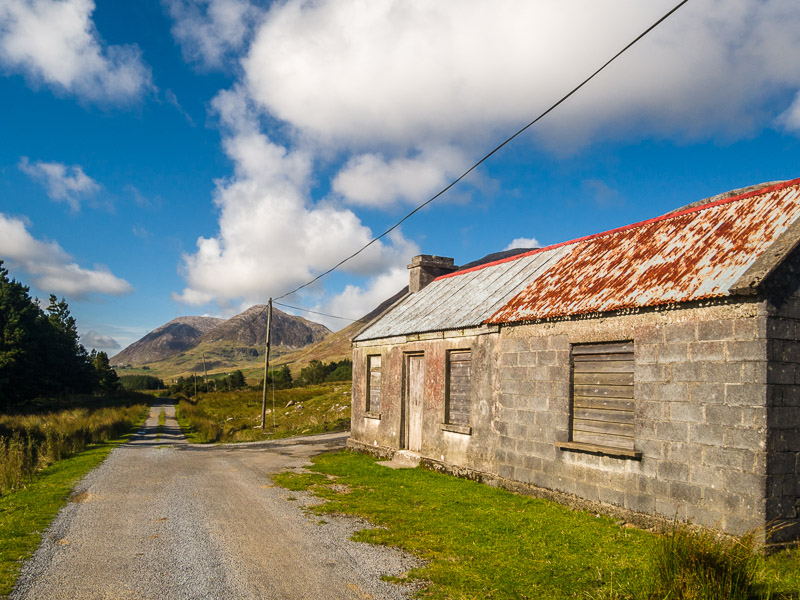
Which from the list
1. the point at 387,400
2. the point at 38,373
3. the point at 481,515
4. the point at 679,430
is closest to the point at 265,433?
the point at 387,400

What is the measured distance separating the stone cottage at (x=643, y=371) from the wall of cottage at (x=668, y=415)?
2 cm

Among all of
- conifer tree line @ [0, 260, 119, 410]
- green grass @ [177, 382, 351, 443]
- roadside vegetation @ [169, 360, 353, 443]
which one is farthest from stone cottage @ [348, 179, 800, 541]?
conifer tree line @ [0, 260, 119, 410]

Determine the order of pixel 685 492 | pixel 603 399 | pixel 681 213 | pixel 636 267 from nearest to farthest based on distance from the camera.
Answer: pixel 685 492, pixel 603 399, pixel 636 267, pixel 681 213

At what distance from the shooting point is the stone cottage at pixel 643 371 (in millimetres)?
7012

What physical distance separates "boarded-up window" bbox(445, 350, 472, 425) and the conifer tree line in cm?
4429

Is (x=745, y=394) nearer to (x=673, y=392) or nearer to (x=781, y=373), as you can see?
(x=781, y=373)

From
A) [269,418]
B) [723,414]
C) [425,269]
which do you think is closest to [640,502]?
[723,414]

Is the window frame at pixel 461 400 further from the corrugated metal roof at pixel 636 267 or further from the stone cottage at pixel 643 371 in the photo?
the corrugated metal roof at pixel 636 267

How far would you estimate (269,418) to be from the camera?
37.7 metres

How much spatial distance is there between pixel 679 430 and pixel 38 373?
2215 inches

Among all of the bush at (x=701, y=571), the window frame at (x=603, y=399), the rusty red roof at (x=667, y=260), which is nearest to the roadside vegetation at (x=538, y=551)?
the bush at (x=701, y=571)

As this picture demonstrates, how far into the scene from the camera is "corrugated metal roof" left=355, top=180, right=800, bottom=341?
8.01 meters

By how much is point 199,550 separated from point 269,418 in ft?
104

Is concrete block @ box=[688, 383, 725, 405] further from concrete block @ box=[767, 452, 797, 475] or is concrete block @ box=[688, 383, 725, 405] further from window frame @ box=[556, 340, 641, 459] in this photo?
window frame @ box=[556, 340, 641, 459]
